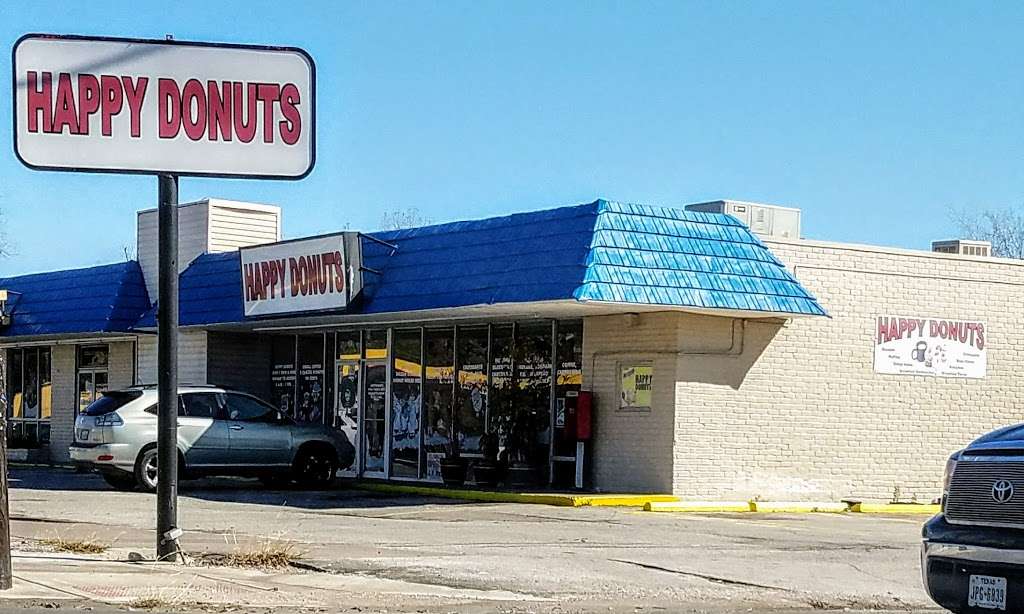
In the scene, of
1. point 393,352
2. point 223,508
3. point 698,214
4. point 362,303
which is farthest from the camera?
point 393,352

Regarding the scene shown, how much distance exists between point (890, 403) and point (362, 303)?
882 cm

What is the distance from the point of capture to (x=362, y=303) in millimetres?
23656

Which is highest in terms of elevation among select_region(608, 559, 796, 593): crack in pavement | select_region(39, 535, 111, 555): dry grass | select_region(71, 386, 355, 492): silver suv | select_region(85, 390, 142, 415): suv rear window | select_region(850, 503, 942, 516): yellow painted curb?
select_region(85, 390, 142, 415): suv rear window

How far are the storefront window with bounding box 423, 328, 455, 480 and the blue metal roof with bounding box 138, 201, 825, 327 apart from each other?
8.11 feet

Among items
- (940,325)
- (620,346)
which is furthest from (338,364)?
(940,325)

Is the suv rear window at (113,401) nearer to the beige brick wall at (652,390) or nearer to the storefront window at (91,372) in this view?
the beige brick wall at (652,390)

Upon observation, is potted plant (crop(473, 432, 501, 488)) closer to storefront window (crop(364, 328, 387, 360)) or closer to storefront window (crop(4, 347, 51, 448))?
storefront window (crop(364, 328, 387, 360))

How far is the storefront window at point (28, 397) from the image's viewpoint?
34312 millimetres

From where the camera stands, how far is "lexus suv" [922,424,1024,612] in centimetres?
823

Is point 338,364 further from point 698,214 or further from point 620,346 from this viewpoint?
point 698,214

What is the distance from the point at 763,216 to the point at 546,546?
10.3 metres

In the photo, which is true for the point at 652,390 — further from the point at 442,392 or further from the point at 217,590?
the point at 217,590

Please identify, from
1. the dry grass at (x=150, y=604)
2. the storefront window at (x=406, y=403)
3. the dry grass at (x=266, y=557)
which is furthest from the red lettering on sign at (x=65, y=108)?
the storefront window at (x=406, y=403)

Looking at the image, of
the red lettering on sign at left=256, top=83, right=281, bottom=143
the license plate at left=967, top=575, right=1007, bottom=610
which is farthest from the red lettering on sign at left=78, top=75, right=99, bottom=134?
the license plate at left=967, top=575, right=1007, bottom=610
